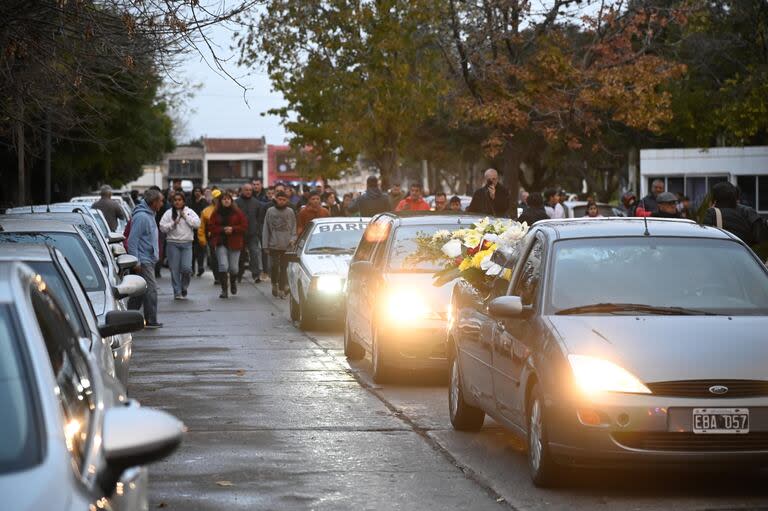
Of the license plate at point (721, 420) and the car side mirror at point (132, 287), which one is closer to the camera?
the license plate at point (721, 420)

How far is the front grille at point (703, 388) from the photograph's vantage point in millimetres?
8031

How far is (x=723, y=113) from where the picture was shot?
51.8 metres

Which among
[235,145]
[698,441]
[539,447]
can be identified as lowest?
[539,447]

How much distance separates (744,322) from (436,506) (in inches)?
79.8

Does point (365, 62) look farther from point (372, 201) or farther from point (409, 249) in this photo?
point (409, 249)

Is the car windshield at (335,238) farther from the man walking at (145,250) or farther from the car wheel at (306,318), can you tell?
the man walking at (145,250)

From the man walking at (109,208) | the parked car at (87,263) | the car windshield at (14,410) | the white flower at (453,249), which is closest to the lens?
the car windshield at (14,410)

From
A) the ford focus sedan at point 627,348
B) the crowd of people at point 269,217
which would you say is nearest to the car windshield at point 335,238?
the crowd of people at point 269,217

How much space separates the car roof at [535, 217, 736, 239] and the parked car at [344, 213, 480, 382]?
386 centimetres

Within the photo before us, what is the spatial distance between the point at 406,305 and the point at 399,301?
0.26 feet

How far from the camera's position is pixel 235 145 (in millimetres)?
198625


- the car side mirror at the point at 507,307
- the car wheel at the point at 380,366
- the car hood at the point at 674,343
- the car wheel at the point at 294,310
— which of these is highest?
the car side mirror at the point at 507,307

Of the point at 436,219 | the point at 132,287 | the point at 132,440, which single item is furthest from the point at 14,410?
the point at 436,219

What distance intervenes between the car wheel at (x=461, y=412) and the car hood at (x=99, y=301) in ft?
9.09
